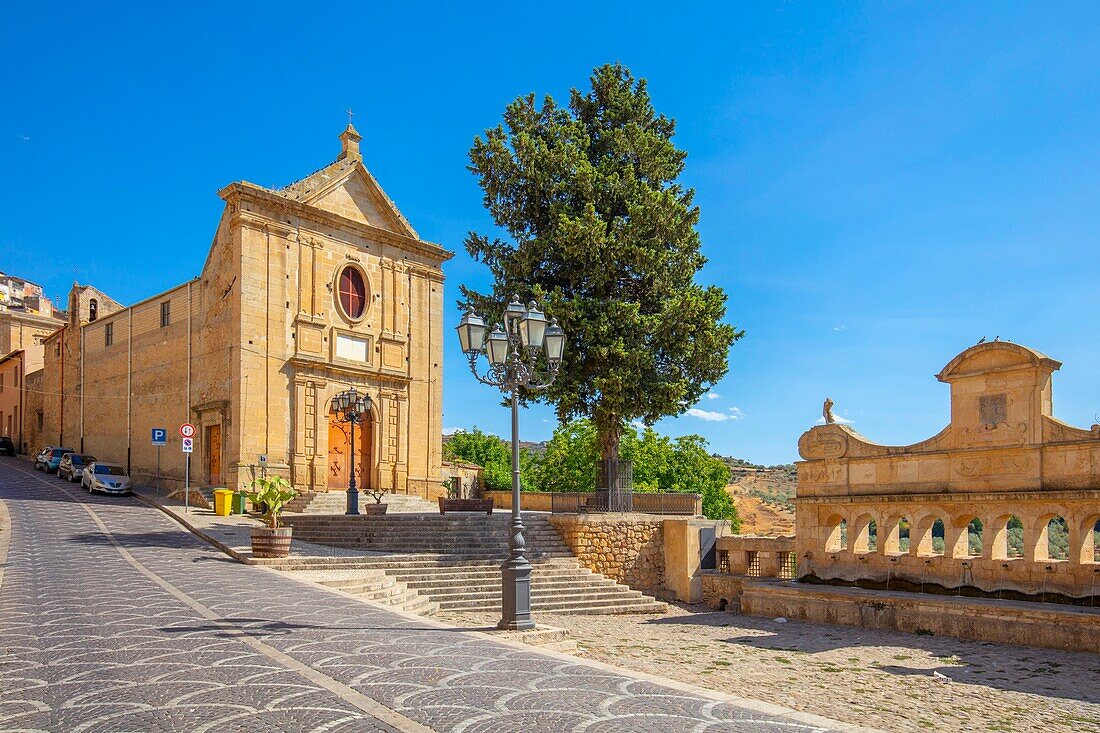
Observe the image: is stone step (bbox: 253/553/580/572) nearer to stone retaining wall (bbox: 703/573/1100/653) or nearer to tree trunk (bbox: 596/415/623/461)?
tree trunk (bbox: 596/415/623/461)

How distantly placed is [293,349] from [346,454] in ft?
14.7

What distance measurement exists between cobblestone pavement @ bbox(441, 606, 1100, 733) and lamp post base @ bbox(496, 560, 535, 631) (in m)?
1.68

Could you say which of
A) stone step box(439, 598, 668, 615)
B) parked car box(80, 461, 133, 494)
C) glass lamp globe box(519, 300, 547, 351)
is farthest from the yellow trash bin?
glass lamp globe box(519, 300, 547, 351)

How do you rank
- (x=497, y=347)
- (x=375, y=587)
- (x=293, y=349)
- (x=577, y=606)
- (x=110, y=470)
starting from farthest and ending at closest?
1. (x=110, y=470)
2. (x=293, y=349)
3. (x=577, y=606)
4. (x=375, y=587)
5. (x=497, y=347)

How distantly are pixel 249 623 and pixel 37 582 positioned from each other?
5.31m

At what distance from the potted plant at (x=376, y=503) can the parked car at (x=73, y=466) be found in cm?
1231

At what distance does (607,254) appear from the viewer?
2370 centimetres

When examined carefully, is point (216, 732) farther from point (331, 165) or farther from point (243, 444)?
point (331, 165)

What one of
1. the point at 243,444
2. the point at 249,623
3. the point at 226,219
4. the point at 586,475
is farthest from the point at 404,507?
the point at 586,475

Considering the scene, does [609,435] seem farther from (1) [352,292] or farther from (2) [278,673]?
(2) [278,673]

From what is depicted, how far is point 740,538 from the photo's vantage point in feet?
71.7

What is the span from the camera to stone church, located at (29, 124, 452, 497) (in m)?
29.2

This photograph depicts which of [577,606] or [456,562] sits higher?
[456,562]

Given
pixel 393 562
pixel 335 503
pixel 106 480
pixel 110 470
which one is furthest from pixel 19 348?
pixel 393 562
